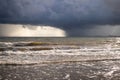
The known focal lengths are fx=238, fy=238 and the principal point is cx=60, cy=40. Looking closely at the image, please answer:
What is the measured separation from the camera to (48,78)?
16.3 meters

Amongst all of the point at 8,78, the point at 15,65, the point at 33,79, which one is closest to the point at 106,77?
the point at 33,79

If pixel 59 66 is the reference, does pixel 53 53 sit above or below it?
below

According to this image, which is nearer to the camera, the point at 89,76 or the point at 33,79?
the point at 33,79

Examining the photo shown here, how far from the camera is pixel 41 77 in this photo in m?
16.7

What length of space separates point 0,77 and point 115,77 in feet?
26.6

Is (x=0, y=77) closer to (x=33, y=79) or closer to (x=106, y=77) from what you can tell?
(x=33, y=79)

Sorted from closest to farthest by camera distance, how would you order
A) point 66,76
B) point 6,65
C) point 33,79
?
point 33,79 → point 66,76 → point 6,65

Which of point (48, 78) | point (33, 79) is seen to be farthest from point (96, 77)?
point (33, 79)

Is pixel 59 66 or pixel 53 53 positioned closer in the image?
pixel 59 66

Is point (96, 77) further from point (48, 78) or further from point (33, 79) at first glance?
point (33, 79)

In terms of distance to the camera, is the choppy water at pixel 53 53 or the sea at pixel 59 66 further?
the choppy water at pixel 53 53

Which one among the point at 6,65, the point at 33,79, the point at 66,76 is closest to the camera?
the point at 33,79

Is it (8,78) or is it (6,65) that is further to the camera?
(6,65)

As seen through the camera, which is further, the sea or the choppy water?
the choppy water
